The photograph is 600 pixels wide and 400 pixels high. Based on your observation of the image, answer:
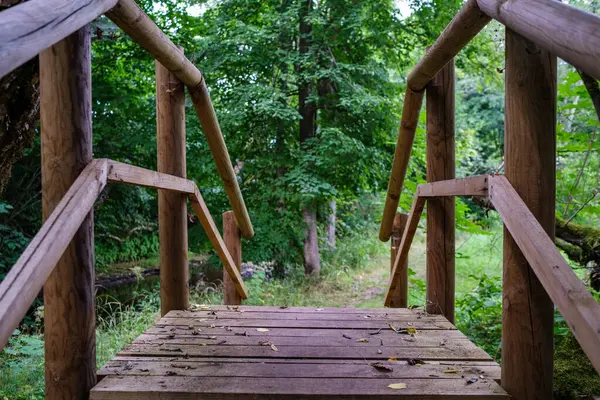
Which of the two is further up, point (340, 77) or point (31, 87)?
point (340, 77)

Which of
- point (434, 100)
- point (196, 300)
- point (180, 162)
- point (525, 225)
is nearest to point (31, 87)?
point (180, 162)

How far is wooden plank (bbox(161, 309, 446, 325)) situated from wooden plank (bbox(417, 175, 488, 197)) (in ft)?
2.03

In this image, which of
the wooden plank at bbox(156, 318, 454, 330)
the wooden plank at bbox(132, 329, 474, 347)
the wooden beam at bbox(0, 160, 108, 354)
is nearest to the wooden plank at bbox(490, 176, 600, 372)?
the wooden plank at bbox(132, 329, 474, 347)

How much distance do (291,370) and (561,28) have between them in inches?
49.5

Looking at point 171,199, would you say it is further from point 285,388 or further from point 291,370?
point 285,388

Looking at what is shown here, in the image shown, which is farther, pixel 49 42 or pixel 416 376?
pixel 416 376

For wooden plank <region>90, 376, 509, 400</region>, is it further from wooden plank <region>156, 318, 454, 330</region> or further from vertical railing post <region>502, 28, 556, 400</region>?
wooden plank <region>156, 318, 454, 330</region>

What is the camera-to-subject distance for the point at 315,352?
6.08ft

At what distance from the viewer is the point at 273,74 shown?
7934 millimetres

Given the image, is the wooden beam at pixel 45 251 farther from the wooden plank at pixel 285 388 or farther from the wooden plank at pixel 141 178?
the wooden plank at pixel 285 388

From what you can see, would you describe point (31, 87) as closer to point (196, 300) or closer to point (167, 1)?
point (196, 300)

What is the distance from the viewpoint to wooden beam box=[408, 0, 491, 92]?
1580 millimetres

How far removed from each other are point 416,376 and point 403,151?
158 cm

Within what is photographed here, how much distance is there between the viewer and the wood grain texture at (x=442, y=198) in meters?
2.38
